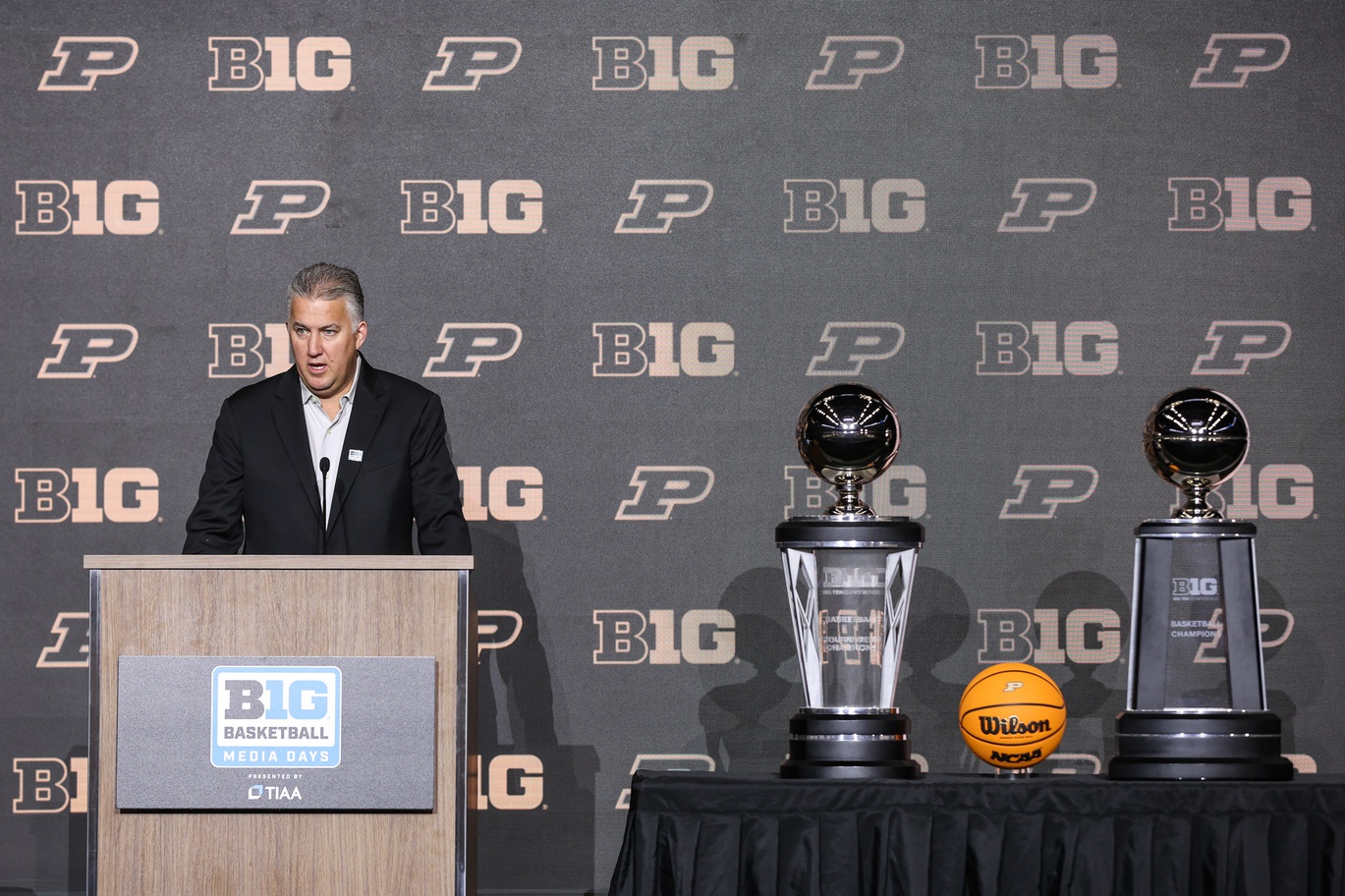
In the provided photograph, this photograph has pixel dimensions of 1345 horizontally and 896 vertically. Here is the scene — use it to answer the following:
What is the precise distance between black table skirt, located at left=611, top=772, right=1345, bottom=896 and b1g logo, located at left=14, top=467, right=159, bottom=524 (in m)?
2.39

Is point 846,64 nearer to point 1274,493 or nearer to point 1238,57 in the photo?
point 1238,57

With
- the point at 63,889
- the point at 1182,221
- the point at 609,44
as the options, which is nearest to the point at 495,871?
the point at 63,889

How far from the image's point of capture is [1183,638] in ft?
10.0

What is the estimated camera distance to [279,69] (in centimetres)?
461

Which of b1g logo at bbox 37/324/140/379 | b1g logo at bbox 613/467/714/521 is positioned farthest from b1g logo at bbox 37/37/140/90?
b1g logo at bbox 613/467/714/521

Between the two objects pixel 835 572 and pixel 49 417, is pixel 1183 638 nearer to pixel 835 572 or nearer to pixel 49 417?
pixel 835 572

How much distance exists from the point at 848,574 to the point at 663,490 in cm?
151

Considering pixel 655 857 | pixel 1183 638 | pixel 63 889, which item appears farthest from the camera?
pixel 63 889

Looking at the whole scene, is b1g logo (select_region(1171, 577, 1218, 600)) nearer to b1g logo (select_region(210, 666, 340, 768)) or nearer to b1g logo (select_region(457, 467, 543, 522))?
b1g logo (select_region(210, 666, 340, 768))

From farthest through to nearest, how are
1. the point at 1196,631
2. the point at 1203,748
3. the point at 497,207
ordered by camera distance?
the point at 497,207 < the point at 1196,631 < the point at 1203,748

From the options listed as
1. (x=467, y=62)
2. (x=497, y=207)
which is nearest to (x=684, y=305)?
(x=497, y=207)

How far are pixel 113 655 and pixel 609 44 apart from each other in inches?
101

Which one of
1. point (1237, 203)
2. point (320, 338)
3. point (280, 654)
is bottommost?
point (280, 654)

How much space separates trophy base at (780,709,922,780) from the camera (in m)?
2.96
